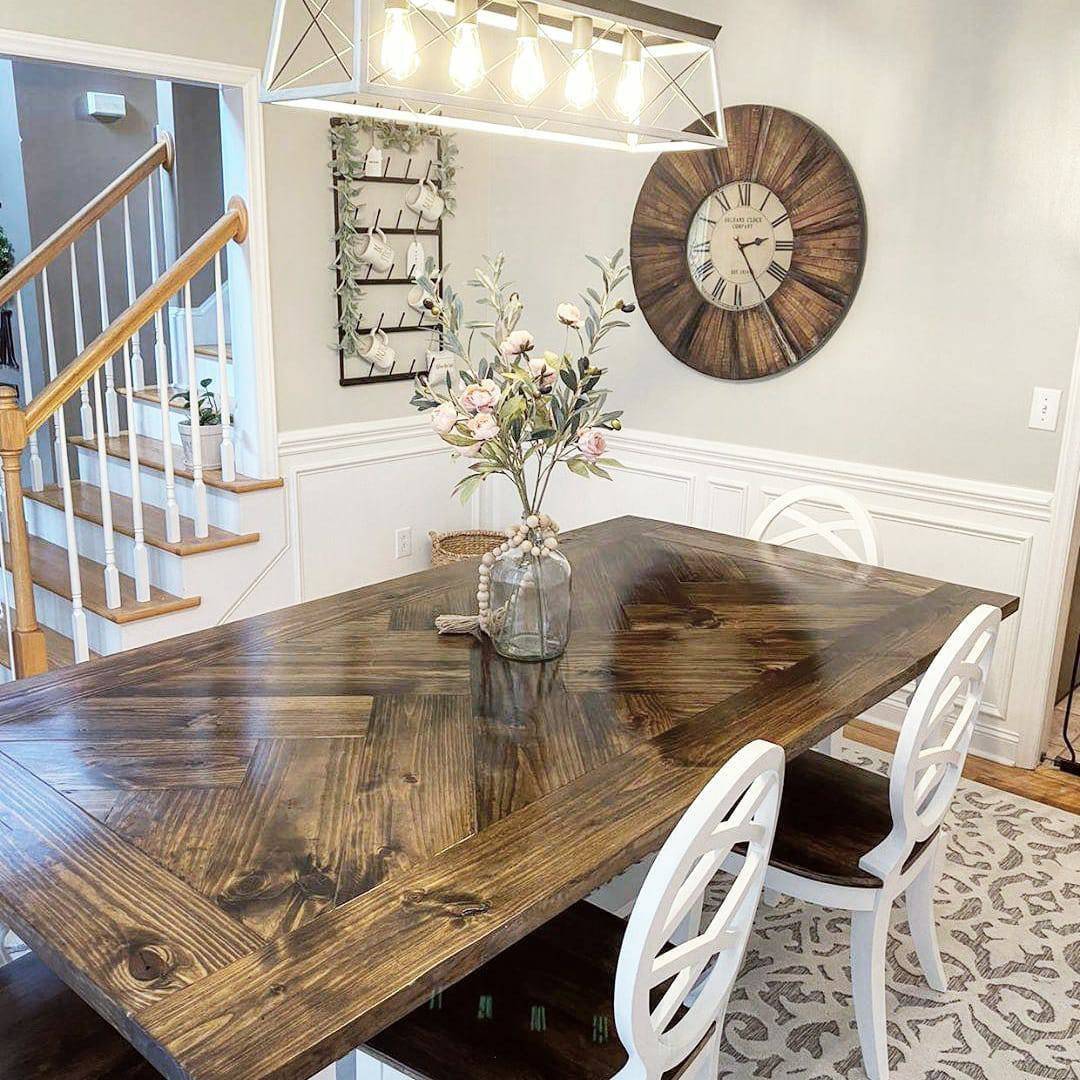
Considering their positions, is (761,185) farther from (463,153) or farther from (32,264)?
(32,264)

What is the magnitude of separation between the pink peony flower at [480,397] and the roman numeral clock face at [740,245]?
6.40 feet

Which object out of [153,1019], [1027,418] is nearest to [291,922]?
[153,1019]

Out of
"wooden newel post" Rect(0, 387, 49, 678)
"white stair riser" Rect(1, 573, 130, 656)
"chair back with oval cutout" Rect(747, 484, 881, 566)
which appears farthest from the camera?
"white stair riser" Rect(1, 573, 130, 656)

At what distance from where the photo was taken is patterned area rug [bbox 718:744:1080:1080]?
2027mm

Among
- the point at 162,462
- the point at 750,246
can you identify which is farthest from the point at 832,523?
the point at 162,462

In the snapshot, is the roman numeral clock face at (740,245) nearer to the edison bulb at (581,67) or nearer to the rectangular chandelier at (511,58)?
the rectangular chandelier at (511,58)

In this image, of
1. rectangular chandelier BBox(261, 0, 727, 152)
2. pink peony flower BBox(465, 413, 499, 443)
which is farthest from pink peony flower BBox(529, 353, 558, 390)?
rectangular chandelier BBox(261, 0, 727, 152)

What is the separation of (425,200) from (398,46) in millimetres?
2510

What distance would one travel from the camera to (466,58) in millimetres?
1774

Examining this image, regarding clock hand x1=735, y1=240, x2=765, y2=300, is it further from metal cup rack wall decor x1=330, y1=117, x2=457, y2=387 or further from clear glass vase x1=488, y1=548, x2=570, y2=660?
clear glass vase x1=488, y1=548, x2=570, y2=660

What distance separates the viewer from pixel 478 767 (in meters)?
1.55

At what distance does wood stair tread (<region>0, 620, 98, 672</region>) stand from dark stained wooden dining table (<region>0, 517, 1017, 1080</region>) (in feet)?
5.46

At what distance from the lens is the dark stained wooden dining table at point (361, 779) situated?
1094 mm

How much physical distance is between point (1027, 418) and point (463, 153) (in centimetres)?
244
